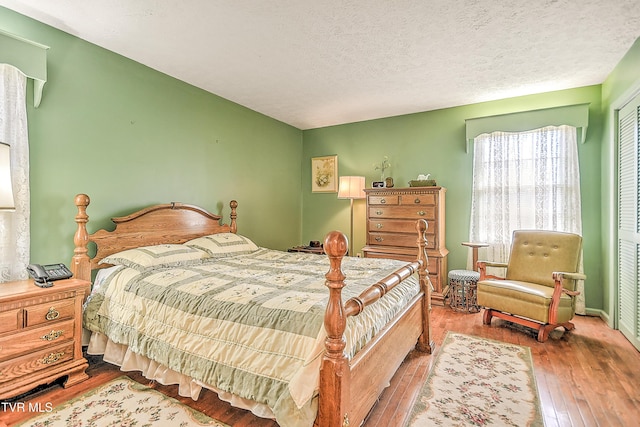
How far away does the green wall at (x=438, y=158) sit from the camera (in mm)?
3656

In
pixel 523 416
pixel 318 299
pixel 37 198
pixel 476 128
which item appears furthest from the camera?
pixel 476 128

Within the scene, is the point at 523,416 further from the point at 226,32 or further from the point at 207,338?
the point at 226,32

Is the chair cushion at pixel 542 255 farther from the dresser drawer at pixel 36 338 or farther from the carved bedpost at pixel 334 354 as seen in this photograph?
the dresser drawer at pixel 36 338

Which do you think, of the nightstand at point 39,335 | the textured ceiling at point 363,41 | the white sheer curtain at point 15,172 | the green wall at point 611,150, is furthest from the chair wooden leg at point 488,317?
the white sheer curtain at point 15,172

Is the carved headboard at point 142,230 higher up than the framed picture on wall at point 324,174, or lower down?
lower down

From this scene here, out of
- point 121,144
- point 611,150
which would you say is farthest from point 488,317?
point 121,144

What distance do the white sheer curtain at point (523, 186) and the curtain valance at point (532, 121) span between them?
67 millimetres

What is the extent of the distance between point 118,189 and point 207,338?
75.8 inches

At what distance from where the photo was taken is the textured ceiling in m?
2.23

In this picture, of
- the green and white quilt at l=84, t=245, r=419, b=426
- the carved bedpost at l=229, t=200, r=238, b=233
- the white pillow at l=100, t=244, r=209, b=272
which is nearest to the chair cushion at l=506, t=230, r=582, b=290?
the green and white quilt at l=84, t=245, r=419, b=426

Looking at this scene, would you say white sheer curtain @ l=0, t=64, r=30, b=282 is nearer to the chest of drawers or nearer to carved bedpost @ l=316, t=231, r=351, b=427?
carved bedpost @ l=316, t=231, r=351, b=427

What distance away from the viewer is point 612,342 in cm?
287

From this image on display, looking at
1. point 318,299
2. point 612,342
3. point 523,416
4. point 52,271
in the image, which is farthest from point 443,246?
point 52,271

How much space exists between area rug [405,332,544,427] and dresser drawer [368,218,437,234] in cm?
159
